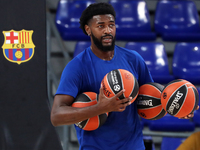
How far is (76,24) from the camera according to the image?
4.79 m

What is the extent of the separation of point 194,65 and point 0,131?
2876 mm

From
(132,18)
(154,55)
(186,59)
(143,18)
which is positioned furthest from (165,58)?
(132,18)

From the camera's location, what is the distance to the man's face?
6.79ft

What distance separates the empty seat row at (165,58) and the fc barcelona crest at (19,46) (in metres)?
1.24

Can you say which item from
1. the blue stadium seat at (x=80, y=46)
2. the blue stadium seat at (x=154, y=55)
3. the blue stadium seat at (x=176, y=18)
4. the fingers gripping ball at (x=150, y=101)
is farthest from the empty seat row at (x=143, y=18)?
the fingers gripping ball at (x=150, y=101)

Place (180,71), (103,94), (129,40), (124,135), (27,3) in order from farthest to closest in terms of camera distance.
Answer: (129,40), (180,71), (27,3), (124,135), (103,94)

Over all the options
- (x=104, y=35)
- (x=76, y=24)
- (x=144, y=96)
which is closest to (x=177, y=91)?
(x=144, y=96)

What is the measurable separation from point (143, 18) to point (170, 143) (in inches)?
82.5

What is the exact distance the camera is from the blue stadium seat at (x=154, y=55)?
14.1ft

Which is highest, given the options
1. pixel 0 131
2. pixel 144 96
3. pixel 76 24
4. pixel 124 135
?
pixel 76 24

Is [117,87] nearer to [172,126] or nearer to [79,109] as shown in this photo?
[79,109]

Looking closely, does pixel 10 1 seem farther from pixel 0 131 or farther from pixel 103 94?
pixel 103 94

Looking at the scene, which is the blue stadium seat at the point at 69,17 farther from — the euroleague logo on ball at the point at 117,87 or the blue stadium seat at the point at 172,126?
the euroleague logo on ball at the point at 117,87

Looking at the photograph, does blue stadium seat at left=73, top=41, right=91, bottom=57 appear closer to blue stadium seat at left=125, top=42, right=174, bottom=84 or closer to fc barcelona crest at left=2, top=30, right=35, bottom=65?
blue stadium seat at left=125, top=42, right=174, bottom=84
